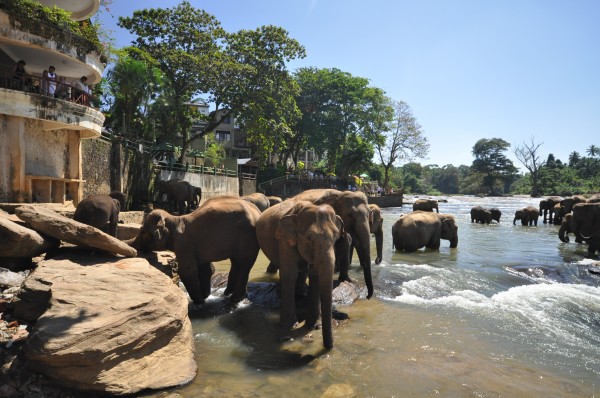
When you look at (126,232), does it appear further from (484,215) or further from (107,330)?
(484,215)

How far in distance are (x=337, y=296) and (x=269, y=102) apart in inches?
919

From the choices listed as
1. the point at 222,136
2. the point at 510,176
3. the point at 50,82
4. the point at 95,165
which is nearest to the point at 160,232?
the point at 50,82

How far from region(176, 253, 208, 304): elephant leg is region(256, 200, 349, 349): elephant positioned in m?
1.59

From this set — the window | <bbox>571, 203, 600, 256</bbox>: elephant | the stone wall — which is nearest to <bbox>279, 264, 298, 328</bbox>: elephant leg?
<bbox>571, 203, 600, 256</bbox>: elephant

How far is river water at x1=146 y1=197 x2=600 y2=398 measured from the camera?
15.4 ft

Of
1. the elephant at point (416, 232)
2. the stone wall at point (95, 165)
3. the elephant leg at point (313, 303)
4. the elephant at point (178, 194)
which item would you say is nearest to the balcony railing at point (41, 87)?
the stone wall at point (95, 165)

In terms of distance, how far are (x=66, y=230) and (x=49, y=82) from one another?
11.5 m

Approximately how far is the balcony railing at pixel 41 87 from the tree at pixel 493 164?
9236 cm

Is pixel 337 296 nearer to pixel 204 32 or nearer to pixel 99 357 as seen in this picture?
pixel 99 357

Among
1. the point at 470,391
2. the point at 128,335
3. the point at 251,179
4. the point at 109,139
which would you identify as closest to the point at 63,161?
the point at 109,139

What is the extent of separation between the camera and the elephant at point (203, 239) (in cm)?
736

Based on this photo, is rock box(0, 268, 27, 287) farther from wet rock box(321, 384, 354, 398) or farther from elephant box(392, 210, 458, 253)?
elephant box(392, 210, 458, 253)

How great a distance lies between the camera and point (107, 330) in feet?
13.1

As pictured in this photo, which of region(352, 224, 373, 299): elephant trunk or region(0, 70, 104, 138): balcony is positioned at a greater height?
region(0, 70, 104, 138): balcony
